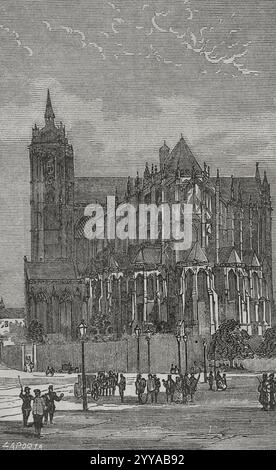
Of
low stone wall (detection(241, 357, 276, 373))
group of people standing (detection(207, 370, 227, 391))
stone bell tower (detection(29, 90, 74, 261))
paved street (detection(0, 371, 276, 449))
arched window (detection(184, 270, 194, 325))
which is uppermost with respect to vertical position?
stone bell tower (detection(29, 90, 74, 261))

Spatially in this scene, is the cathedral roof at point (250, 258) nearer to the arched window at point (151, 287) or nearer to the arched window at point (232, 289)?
the arched window at point (232, 289)

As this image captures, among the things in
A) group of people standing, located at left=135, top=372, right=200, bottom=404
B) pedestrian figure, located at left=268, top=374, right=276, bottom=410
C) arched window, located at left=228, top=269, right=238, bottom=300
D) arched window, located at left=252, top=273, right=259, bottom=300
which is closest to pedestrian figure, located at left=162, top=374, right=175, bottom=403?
group of people standing, located at left=135, top=372, right=200, bottom=404

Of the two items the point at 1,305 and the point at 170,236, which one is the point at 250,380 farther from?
the point at 1,305

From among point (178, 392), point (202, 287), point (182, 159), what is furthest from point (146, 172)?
point (178, 392)

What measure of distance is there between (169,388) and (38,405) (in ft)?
4.86

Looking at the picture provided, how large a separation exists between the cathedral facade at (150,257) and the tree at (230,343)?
10 centimetres

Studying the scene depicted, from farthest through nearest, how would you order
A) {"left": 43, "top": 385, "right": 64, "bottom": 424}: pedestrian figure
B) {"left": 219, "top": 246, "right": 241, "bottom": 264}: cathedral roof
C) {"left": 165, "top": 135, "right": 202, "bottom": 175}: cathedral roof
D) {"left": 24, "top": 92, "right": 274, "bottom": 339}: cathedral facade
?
{"left": 219, "top": 246, "right": 241, "bottom": 264}: cathedral roof, {"left": 24, "top": 92, "right": 274, "bottom": 339}: cathedral facade, {"left": 165, "top": 135, "right": 202, "bottom": 175}: cathedral roof, {"left": 43, "top": 385, "right": 64, "bottom": 424}: pedestrian figure

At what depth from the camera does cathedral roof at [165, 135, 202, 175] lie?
12.1 m

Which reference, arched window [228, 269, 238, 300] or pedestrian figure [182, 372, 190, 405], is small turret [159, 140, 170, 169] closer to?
arched window [228, 269, 238, 300]

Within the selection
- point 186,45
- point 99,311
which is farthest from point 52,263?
point 186,45

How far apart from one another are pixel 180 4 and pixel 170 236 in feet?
8.64

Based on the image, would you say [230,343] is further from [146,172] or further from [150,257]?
[146,172]

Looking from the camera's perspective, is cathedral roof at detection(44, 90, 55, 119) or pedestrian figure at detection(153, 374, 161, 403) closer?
pedestrian figure at detection(153, 374, 161, 403)

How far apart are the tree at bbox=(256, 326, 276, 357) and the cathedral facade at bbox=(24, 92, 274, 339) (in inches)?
3.7
